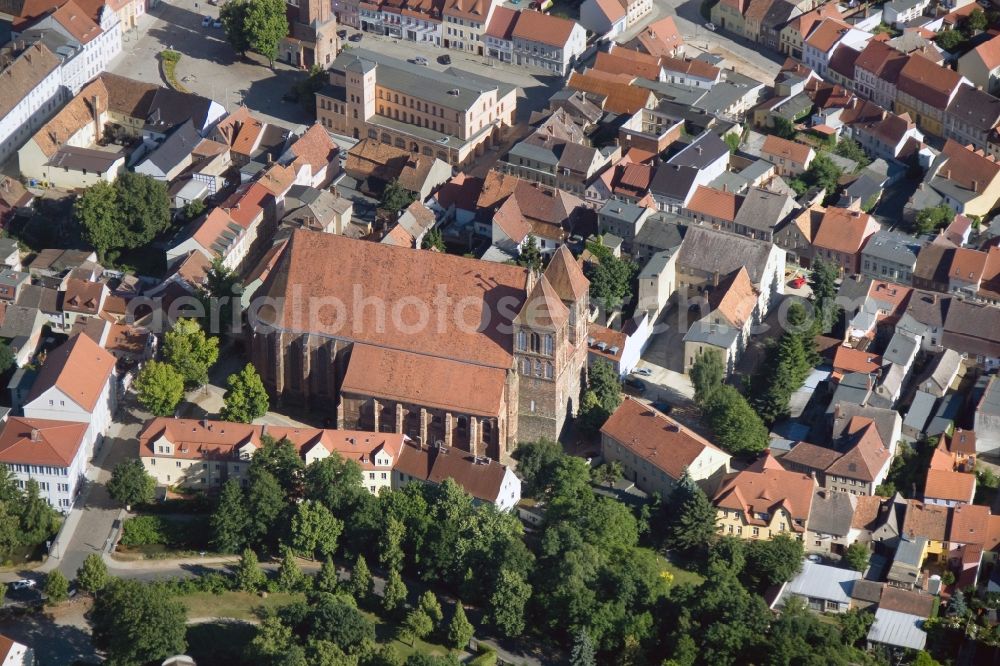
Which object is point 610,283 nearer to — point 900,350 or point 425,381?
point 425,381

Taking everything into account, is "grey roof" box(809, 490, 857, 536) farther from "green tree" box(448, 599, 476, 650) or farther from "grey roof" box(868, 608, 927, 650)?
"green tree" box(448, 599, 476, 650)

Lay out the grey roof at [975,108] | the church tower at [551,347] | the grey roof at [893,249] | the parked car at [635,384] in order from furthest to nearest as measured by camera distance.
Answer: the grey roof at [975,108] → the grey roof at [893,249] → the parked car at [635,384] → the church tower at [551,347]

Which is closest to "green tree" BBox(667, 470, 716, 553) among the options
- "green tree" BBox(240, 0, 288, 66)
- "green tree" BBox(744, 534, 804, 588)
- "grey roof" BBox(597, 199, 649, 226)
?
"green tree" BBox(744, 534, 804, 588)

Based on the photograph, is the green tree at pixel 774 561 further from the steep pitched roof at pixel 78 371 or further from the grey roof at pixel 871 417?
the steep pitched roof at pixel 78 371

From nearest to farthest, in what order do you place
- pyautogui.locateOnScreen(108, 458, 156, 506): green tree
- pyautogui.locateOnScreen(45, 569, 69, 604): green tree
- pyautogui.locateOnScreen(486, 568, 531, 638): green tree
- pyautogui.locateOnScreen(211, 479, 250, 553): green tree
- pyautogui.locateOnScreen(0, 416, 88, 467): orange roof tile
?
pyautogui.locateOnScreen(45, 569, 69, 604): green tree < pyautogui.locateOnScreen(486, 568, 531, 638): green tree < pyautogui.locateOnScreen(211, 479, 250, 553): green tree < pyautogui.locateOnScreen(108, 458, 156, 506): green tree < pyautogui.locateOnScreen(0, 416, 88, 467): orange roof tile

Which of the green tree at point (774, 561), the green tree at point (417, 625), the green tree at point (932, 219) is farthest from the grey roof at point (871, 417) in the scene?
the green tree at point (417, 625)

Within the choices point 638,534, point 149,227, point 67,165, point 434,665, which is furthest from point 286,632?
point 67,165
